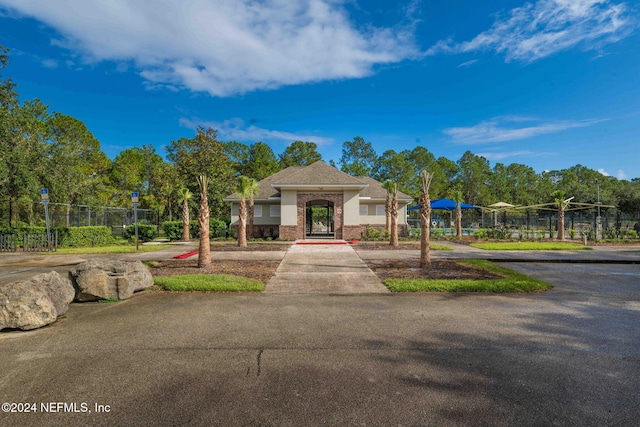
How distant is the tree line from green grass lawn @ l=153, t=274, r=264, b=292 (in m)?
16.6

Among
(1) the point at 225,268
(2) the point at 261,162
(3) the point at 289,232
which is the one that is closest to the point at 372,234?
(3) the point at 289,232

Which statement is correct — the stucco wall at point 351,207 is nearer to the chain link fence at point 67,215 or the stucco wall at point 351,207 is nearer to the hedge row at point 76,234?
the hedge row at point 76,234

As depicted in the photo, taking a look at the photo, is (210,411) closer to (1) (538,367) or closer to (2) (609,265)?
(1) (538,367)

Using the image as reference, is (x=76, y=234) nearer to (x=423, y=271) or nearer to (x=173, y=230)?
(x=173, y=230)

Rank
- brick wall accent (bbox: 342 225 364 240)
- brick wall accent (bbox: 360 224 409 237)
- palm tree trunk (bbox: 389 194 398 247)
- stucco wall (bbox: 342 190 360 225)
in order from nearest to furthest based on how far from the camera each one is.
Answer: palm tree trunk (bbox: 389 194 398 247), brick wall accent (bbox: 342 225 364 240), stucco wall (bbox: 342 190 360 225), brick wall accent (bbox: 360 224 409 237)

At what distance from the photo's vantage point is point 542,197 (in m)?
58.2

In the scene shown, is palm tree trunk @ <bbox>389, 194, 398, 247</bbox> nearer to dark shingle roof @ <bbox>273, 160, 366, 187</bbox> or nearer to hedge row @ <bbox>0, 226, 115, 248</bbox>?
dark shingle roof @ <bbox>273, 160, 366, 187</bbox>

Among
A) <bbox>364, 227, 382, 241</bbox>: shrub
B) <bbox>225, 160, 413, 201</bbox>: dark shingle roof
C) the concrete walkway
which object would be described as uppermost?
<bbox>225, 160, 413, 201</bbox>: dark shingle roof

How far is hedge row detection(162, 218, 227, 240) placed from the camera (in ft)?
81.3

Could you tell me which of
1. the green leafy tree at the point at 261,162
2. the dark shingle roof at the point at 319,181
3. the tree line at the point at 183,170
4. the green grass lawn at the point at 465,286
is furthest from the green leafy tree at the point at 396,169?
the green grass lawn at the point at 465,286

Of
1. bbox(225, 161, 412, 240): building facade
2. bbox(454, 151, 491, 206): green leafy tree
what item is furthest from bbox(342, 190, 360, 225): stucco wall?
bbox(454, 151, 491, 206): green leafy tree

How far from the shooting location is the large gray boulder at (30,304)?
17.1 feet

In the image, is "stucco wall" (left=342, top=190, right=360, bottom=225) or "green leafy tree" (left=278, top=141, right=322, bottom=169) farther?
"green leafy tree" (left=278, top=141, right=322, bottom=169)

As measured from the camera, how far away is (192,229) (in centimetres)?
2647
